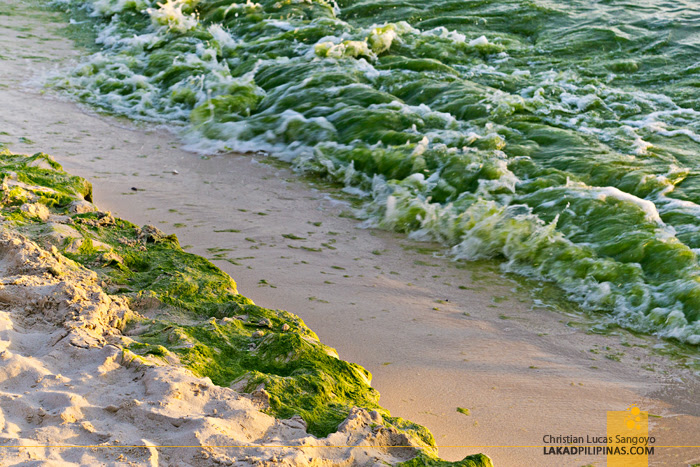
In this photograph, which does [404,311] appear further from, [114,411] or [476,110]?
[476,110]

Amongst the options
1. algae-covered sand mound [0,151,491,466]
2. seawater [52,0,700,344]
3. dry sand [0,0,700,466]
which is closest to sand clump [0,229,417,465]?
algae-covered sand mound [0,151,491,466]

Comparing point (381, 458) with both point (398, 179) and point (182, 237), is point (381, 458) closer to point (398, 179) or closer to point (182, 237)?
point (182, 237)

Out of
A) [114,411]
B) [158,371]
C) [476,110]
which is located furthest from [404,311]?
[476,110]

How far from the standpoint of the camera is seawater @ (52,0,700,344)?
441cm

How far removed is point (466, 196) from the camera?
5.08 metres

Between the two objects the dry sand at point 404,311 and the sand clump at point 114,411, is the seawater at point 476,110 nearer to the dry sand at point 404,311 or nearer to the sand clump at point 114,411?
the dry sand at point 404,311

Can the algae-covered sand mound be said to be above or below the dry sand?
above

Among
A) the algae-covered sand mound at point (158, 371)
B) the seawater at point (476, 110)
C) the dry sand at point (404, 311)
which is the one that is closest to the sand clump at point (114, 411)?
the algae-covered sand mound at point (158, 371)

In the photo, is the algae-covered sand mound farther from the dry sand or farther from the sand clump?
the dry sand

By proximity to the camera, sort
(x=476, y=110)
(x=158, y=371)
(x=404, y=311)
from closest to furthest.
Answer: (x=158, y=371) < (x=404, y=311) < (x=476, y=110)

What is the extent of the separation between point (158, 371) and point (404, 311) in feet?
5.36

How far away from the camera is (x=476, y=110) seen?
21.3 ft

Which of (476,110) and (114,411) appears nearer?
(114,411)

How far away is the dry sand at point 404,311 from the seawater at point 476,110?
402mm
